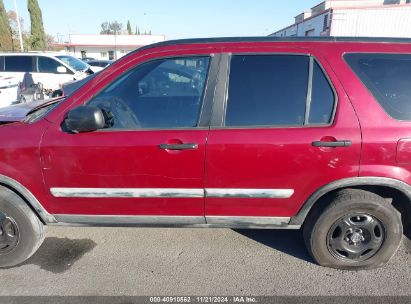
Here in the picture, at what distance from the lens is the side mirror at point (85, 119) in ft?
7.26

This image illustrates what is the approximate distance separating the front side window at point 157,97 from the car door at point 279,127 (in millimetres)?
216

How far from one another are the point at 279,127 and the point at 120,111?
1.29 metres

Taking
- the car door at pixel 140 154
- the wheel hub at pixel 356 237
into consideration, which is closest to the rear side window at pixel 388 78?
the wheel hub at pixel 356 237

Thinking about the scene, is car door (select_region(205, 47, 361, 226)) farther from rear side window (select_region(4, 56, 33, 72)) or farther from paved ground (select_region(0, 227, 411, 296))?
rear side window (select_region(4, 56, 33, 72))

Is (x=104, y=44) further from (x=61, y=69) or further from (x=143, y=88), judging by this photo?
(x=143, y=88)

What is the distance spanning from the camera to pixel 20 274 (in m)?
2.58

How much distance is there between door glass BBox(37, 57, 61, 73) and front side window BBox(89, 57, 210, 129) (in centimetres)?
1010

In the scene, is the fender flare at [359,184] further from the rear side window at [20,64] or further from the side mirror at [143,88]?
the rear side window at [20,64]

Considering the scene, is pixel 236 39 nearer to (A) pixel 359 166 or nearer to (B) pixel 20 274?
(A) pixel 359 166

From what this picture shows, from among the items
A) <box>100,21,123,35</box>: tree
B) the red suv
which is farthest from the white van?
<box>100,21,123,35</box>: tree

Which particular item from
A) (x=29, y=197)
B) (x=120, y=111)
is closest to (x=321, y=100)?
(x=120, y=111)

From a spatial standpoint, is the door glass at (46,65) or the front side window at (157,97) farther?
the door glass at (46,65)

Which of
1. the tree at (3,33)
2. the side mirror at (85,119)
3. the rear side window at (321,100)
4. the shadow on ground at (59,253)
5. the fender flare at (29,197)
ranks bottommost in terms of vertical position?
the shadow on ground at (59,253)

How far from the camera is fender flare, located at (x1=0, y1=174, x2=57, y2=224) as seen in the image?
2445 millimetres
